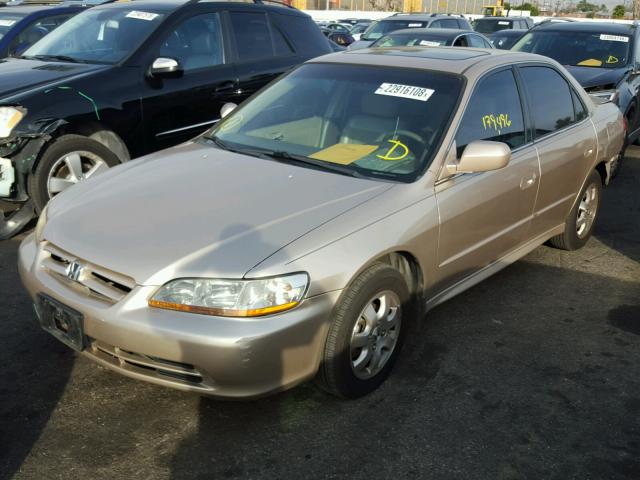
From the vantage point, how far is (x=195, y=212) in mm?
3180

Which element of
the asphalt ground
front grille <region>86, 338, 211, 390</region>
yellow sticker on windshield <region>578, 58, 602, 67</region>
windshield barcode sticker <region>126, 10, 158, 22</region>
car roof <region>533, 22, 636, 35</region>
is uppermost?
windshield barcode sticker <region>126, 10, 158, 22</region>

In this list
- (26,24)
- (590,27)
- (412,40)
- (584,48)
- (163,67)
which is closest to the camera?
(163,67)

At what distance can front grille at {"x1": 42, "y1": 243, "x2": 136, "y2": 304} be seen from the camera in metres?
2.88

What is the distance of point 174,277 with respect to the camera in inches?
110

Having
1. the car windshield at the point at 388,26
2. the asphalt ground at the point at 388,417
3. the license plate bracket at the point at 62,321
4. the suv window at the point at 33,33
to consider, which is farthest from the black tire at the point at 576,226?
the car windshield at the point at 388,26

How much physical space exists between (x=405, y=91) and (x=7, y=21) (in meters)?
6.56

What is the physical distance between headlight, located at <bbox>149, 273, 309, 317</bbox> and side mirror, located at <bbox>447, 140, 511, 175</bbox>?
4.28 ft

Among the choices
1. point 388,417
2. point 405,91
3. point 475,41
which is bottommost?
point 388,417

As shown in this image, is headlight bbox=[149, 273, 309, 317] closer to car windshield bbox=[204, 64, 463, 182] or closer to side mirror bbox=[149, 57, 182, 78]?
Answer: car windshield bbox=[204, 64, 463, 182]

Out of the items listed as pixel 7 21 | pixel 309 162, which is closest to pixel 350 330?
pixel 309 162

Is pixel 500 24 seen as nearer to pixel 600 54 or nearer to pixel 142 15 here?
pixel 600 54

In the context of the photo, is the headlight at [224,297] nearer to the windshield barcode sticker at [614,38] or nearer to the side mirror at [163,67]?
the side mirror at [163,67]

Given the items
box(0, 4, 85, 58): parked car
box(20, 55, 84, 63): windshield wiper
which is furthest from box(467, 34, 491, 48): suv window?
box(20, 55, 84, 63): windshield wiper

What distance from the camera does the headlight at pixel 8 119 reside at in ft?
16.5
